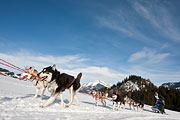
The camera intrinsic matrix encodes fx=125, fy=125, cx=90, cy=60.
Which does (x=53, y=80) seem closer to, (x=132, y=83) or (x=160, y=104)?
(x=160, y=104)

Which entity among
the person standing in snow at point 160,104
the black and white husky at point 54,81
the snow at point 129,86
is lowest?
the person standing in snow at point 160,104

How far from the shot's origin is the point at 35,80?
7.23 meters

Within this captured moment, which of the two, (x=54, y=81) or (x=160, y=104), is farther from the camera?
(x=160, y=104)

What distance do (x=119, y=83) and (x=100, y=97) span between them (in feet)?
569

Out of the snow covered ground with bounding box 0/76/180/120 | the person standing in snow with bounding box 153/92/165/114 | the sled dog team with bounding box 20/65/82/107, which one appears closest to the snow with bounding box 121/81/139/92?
the person standing in snow with bounding box 153/92/165/114

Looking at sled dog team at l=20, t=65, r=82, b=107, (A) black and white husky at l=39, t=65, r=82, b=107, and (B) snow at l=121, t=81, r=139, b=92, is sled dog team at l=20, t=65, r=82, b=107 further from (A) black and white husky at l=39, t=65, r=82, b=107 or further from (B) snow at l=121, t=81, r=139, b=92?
(B) snow at l=121, t=81, r=139, b=92

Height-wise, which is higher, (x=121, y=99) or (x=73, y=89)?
(x=73, y=89)

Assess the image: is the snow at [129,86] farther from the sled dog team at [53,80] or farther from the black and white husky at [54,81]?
the black and white husky at [54,81]

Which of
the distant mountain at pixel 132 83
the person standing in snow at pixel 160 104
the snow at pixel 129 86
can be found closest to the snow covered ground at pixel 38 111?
the person standing in snow at pixel 160 104

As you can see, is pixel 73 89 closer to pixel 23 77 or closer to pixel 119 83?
pixel 23 77

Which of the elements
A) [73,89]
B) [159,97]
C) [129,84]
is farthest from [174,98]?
[129,84]

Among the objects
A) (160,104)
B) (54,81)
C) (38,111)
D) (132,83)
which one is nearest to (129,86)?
(132,83)

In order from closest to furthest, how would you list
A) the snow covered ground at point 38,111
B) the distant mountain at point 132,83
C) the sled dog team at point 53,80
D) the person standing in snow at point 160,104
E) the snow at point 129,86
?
the snow covered ground at point 38,111 < the sled dog team at point 53,80 < the person standing in snow at point 160,104 < the snow at point 129,86 < the distant mountain at point 132,83

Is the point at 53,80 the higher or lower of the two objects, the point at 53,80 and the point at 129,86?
the lower
